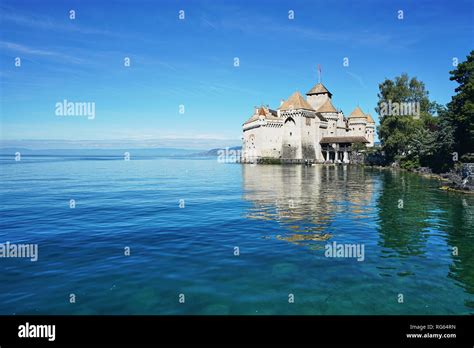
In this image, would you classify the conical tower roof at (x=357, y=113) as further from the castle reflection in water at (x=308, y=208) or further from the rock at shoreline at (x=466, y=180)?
the castle reflection in water at (x=308, y=208)

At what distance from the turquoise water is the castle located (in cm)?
6738

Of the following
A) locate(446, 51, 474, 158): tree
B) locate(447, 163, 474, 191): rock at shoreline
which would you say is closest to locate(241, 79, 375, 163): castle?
locate(446, 51, 474, 158): tree

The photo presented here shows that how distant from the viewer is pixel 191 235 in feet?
61.3

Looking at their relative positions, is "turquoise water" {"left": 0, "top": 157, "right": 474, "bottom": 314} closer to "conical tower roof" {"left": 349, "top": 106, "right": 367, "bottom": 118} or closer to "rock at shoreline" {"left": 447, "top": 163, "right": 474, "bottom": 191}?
"rock at shoreline" {"left": 447, "top": 163, "right": 474, "bottom": 191}

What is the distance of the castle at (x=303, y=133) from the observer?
93062mm

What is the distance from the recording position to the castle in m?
93.1

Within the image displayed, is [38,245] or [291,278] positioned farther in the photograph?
[38,245]

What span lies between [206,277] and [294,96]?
3484 inches

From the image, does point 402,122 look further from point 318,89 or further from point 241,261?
point 241,261

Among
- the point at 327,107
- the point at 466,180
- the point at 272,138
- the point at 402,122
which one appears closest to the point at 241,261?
the point at 466,180

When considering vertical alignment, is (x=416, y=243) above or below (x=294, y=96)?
below

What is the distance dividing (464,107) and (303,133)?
48.5m
